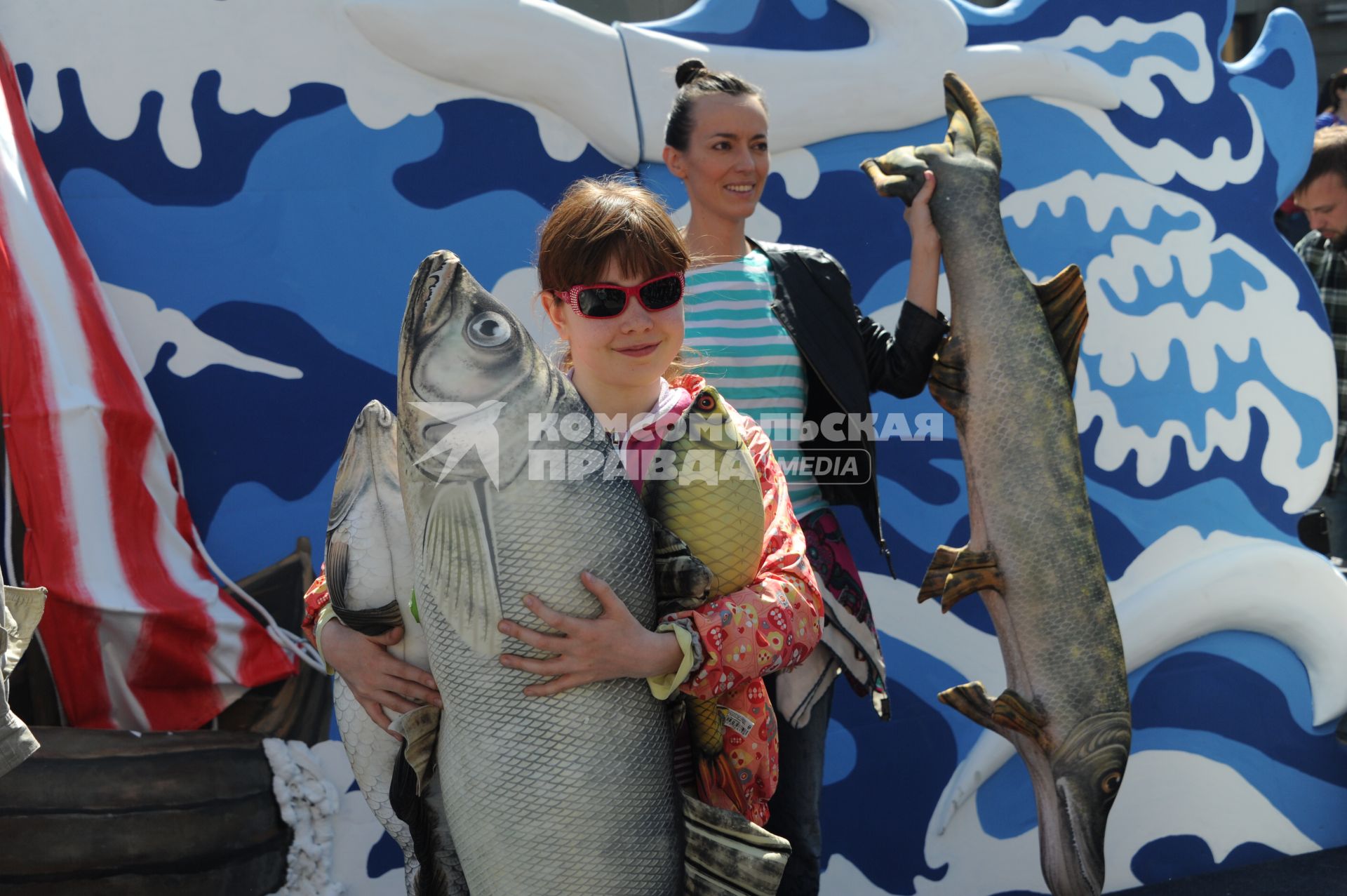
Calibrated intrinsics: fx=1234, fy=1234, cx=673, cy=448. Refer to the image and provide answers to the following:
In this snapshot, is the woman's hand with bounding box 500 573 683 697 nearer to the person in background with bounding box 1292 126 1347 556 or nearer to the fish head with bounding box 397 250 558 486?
the fish head with bounding box 397 250 558 486

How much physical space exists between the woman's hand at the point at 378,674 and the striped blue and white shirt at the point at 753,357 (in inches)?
36.2

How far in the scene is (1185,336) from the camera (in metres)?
3.73

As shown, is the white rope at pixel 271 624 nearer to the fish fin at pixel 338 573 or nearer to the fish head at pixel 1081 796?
the fish fin at pixel 338 573

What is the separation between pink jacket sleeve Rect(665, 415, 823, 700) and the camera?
150cm

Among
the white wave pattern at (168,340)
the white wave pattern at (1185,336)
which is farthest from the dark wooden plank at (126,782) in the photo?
the white wave pattern at (1185,336)

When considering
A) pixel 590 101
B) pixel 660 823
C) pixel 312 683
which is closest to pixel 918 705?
pixel 312 683

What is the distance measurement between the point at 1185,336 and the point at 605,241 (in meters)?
2.66

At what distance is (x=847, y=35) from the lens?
11.5 ft

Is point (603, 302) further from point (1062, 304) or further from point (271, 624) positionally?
point (271, 624)

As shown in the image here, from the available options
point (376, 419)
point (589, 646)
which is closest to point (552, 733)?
point (589, 646)

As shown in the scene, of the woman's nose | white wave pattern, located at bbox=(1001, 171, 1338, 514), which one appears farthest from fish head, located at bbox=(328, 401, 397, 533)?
white wave pattern, located at bbox=(1001, 171, 1338, 514)

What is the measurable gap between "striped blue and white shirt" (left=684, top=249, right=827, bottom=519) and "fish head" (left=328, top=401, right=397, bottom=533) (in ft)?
2.76

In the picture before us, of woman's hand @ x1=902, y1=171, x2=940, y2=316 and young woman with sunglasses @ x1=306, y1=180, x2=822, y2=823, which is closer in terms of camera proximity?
young woman with sunglasses @ x1=306, y1=180, x2=822, y2=823

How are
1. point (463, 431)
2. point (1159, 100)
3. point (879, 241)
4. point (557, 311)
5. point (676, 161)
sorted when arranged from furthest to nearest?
1. point (1159, 100)
2. point (879, 241)
3. point (676, 161)
4. point (557, 311)
5. point (463, 431)
